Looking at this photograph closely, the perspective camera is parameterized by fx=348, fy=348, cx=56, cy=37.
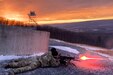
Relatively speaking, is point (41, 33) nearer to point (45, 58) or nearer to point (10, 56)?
point (10, 56)

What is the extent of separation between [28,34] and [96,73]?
27.1ft

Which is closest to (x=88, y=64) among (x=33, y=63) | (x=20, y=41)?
(x=33, y=63)

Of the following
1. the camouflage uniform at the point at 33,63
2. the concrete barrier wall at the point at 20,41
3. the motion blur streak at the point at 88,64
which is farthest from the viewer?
the concrete barrier wall at the point at 20,41

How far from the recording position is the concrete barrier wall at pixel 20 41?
69.4 feet

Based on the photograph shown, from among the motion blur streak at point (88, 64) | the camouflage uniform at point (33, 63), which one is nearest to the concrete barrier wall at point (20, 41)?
the camouflage uniform at point (33, 63)

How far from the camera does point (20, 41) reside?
76.3 ft

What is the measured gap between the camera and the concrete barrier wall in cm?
2114

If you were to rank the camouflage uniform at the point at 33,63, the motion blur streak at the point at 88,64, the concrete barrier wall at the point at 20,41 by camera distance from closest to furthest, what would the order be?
the camouflage uniform at the point at 33,63 < the motion blur streak at the point at 88,64 < the concrete barrier wall at the point at 20,41

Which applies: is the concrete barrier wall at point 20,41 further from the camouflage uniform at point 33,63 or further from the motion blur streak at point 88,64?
the motion blur streak at point 88,64

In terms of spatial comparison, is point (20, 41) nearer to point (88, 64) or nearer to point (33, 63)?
point (88, 64)

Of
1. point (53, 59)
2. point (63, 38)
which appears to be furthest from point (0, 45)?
point (63, 38)

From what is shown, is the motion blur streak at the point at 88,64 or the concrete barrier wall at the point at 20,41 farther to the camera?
the concrete barrier wall at the point at 20,41

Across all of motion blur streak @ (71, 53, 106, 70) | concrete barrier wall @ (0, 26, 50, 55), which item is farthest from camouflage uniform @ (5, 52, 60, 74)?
concrete barrier wall @ (0, 26, 50, 55)

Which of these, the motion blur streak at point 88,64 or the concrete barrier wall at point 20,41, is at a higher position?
the concrete barrier wall at point 20,41
